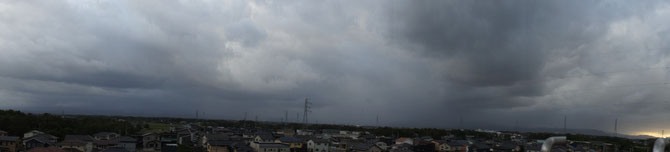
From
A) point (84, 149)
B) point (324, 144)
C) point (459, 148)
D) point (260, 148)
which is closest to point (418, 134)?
point (459, 148)

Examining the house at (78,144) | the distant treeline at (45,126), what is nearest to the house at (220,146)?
the house at (78,144)

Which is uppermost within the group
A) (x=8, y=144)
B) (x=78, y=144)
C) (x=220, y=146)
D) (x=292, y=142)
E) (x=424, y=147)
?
(x=8, y=144)

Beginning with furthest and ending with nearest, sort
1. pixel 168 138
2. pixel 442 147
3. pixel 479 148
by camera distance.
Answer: pixel 442 147, pixel 479 148, pixel 168 138

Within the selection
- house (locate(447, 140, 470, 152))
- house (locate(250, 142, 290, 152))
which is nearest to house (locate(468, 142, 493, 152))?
house (locate(447, 140, 470, 152))

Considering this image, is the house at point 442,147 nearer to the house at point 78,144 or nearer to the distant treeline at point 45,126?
the house at point 78,144

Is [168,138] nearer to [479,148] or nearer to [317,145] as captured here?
[317,145]

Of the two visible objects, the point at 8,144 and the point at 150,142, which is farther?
the point at 150,142

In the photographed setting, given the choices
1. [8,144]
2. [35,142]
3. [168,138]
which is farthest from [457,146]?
[8,144]
